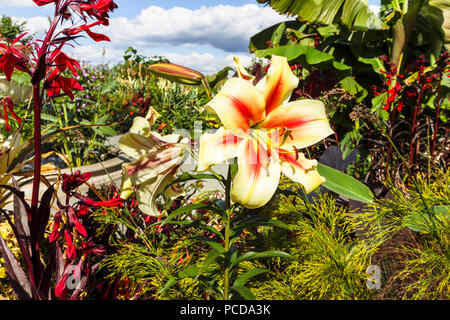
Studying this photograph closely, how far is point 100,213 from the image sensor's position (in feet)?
4.52

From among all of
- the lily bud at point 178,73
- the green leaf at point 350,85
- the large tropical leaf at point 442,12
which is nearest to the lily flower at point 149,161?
the lily bud at point 178,73

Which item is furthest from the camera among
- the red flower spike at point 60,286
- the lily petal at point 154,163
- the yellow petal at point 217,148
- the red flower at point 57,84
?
the red flower spike at point 60,286

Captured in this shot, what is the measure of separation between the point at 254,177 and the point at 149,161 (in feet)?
0.84

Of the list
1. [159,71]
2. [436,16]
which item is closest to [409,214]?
[159,71]

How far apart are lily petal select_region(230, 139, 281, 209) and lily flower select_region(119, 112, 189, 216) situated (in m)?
0.17

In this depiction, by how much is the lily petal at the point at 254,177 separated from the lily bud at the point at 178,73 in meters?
0.20

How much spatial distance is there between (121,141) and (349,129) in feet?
9.29

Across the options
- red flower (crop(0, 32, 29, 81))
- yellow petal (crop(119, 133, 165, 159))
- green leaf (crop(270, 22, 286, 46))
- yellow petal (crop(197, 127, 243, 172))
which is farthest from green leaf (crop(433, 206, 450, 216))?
green leaf (crop(270, 22, 286, 46))

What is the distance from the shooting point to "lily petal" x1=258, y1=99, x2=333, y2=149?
735 mm

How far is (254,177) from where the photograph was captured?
2.26 ft

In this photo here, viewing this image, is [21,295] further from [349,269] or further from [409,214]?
[409,214]

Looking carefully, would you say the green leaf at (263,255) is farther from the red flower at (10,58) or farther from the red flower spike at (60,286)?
the red flower at (10,58)

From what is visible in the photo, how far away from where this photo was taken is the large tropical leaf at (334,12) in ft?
9.80

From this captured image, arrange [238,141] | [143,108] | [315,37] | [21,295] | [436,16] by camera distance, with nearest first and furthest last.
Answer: [238,141] < [21,295] < [143,108] < [436,16] < [315,37]
